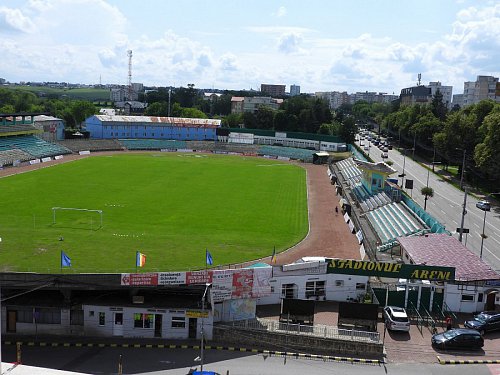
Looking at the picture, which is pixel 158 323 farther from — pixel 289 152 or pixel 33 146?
pixel 289 152

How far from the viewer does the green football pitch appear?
39.2m

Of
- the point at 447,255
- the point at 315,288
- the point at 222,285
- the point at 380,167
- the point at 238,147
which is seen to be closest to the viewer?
the point at 222,285

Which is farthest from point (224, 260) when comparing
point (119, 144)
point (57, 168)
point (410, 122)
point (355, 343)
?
point (410, 122)

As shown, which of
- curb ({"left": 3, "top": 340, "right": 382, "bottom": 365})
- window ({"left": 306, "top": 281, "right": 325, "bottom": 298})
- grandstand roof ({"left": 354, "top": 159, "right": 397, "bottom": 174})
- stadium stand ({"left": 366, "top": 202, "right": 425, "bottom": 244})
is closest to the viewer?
curb ({"left": 3, "top": 340, "right": 382, "bottom": 365})

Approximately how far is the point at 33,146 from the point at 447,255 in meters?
83.1

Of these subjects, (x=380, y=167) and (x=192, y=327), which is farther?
(x=380, y=167)

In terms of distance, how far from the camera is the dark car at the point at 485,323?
95.5ft

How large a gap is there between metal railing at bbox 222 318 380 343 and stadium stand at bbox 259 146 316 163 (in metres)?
86.6

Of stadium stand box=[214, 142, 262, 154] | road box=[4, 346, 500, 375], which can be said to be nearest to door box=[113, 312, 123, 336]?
road box=[4, 346, 500, 375]

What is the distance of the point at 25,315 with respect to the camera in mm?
27156

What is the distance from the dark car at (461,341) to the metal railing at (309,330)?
3.17 meters

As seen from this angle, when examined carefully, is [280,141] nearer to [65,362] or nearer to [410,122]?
[410,122]

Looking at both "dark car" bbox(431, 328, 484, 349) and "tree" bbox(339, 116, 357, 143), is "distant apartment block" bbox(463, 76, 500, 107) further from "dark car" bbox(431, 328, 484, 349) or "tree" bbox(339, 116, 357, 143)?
"dark car" bbox(431, 328, 484, 349)

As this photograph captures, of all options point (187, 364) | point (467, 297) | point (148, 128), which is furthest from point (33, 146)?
point (467, 297)
